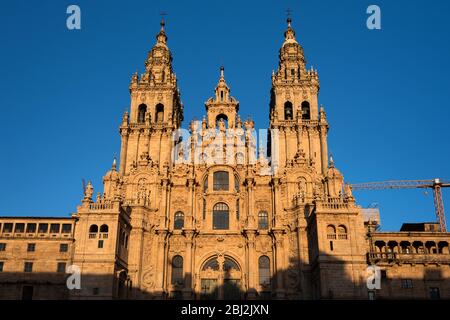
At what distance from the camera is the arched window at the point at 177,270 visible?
64500 mm

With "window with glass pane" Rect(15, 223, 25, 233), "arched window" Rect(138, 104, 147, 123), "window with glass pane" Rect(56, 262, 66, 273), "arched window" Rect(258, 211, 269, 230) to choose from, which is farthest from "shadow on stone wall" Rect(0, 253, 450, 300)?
"arched window" Rect(138, 104, 147, 123)

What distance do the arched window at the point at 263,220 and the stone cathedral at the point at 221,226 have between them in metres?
0.15

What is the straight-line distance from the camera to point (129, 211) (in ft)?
212

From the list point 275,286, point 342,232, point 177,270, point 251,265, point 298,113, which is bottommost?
point 275,286

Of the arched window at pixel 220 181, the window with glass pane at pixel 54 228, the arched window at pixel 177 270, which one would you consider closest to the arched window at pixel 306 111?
the arched window at pixel 220 181

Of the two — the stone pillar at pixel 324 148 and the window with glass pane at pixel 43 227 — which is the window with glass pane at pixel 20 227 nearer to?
the window with glass pane at pixel 43 227

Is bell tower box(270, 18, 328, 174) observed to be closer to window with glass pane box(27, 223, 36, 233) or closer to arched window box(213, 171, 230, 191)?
arched window box(213, 171, 230, 191)

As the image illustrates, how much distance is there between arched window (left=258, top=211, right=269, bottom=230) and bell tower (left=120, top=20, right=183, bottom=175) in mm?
14641

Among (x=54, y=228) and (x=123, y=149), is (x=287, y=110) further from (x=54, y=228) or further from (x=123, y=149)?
(x=54, y=228)

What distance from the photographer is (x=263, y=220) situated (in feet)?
222

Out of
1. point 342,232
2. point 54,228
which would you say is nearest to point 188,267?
point 54,228

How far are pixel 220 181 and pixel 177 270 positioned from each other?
13.4 m
